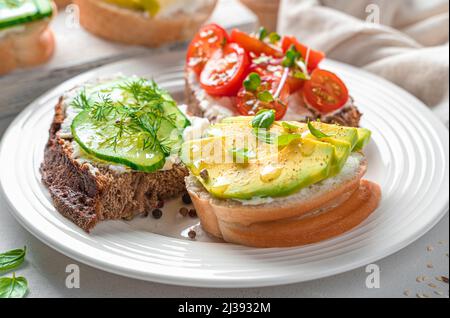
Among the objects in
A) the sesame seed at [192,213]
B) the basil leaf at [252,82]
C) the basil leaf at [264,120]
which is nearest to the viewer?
the basil leaf at [264,120]

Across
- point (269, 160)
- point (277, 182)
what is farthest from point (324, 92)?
point (277, 182)

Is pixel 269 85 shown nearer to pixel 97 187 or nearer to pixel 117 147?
pixel 117 147

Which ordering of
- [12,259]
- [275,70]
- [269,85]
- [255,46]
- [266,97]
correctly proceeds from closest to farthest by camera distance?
[12,259] → [266,97] → [269,85] → [275,70] → [255,46]

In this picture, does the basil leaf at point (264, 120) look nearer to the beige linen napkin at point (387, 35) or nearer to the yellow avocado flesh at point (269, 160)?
the yellow avocado flesh at point (269, 160)

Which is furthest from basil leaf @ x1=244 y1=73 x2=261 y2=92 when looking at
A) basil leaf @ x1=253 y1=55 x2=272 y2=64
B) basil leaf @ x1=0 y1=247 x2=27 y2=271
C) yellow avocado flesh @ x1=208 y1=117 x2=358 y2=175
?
basil leaf @ x1=0 y1=247 x2=27 y2=271

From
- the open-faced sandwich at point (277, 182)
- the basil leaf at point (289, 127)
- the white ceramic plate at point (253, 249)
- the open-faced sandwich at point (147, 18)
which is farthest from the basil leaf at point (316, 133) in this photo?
the open-faced sandwich at point (147, 18)

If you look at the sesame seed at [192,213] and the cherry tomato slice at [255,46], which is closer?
the sesame seed at [192,213]

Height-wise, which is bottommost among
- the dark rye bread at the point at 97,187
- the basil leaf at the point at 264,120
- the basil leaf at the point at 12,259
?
the basil leaf at the point at 12,259
